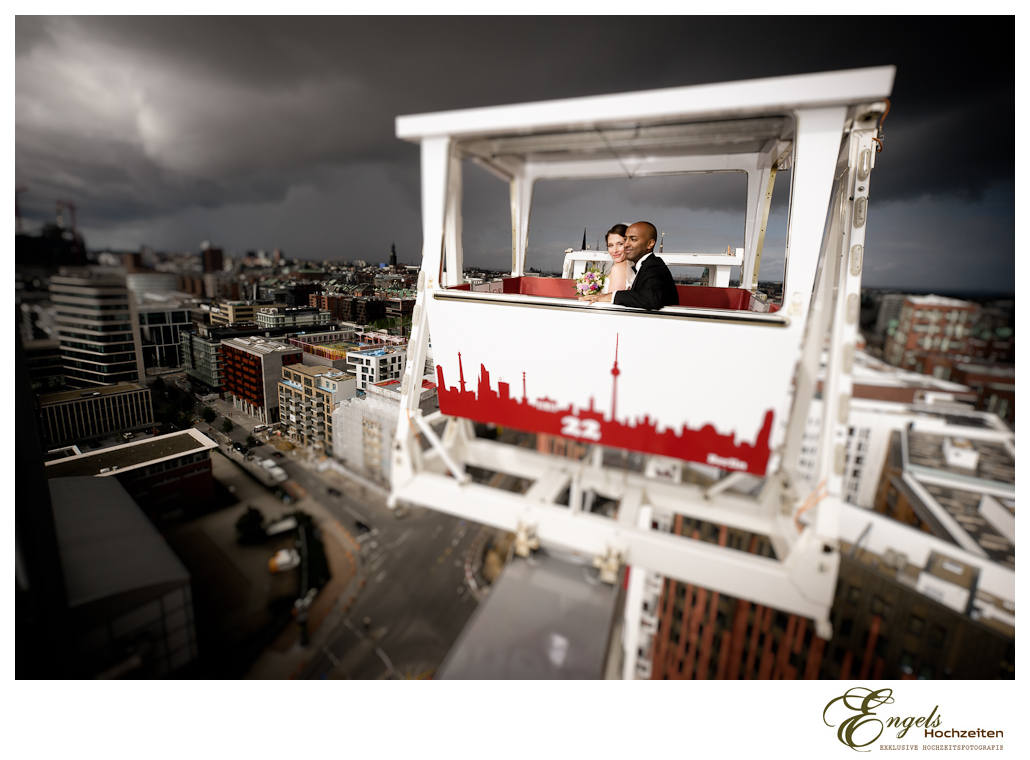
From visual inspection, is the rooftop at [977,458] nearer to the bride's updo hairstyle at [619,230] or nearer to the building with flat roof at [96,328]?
the bride's updo hairstyle at [619,230]

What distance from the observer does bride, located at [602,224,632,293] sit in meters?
2.20

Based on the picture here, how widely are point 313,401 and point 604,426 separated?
6.30 feet

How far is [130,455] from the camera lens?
264cm

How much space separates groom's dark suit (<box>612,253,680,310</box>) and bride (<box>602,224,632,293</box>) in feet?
0.80

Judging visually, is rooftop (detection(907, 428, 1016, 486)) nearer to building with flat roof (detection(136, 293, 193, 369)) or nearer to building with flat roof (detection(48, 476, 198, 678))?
building with flat roof (detection(48, 476, 198, 678))

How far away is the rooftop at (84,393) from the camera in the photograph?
2.56 metres

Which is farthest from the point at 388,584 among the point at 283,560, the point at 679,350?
the point at 679,350

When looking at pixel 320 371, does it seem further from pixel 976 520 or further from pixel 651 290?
pixel 976 520

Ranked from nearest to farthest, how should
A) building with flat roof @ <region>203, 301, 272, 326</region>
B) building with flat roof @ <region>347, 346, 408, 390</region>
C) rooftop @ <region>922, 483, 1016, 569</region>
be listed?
rooftop @ <region>922, 483, 1016, 569</region>, building with flat roof @ <region>347, 346, 408, 390</region>, building with flat roof @ <region>203, 301, 272, 326</region>

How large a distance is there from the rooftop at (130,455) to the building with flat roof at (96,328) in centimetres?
43

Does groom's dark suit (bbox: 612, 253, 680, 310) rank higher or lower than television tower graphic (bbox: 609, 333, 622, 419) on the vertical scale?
higher

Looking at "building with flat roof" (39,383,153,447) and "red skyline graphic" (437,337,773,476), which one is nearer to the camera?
"red skyline graphic" (437,337,773,476)

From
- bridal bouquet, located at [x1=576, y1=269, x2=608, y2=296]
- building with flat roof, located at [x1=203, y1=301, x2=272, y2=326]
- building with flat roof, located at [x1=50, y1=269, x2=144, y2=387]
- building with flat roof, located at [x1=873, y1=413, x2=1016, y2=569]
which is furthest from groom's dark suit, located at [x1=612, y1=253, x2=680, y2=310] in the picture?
building with flat roof, located at [x1=50, y1=269, x2=144, y2=387]
